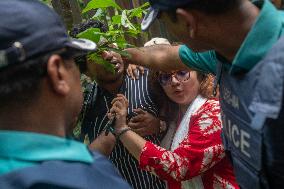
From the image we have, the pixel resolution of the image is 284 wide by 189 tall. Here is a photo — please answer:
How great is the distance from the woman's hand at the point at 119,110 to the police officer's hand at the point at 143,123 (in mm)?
129

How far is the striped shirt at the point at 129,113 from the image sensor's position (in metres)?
2.82

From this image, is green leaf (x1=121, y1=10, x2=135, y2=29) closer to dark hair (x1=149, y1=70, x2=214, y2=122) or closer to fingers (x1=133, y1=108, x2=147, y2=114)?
dark hair (x1=149, y1=70, x2=214, y2=122)

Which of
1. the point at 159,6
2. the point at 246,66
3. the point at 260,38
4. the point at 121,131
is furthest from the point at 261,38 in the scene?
the point at 121,131

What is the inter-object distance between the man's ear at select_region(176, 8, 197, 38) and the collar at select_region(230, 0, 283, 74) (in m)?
0.21

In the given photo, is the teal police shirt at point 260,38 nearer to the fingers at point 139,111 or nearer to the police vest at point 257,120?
the police vest at point 257,120

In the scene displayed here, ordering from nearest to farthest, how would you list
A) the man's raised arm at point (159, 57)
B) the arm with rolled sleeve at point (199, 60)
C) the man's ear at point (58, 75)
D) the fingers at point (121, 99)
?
the man's ear at point (58, 75) → the arm with rolled sleeve at point (199, 60) → the man's raised arm at point (159, 57) → the fingers at point (121, 99)

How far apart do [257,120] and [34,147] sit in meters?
0.70

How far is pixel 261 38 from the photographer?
1394 mm

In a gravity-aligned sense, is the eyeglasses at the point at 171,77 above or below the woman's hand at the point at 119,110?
above

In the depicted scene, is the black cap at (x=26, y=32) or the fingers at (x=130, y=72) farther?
the fingers at (x=130, y=72)

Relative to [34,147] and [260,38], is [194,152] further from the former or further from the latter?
[34,147]

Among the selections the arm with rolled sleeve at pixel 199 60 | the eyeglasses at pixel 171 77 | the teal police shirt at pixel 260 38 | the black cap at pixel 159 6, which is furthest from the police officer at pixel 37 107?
the eyeglasses at pixel 171 77

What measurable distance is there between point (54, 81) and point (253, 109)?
645mm

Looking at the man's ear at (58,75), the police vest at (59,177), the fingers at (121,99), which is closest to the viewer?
the police vest at (59,177)
